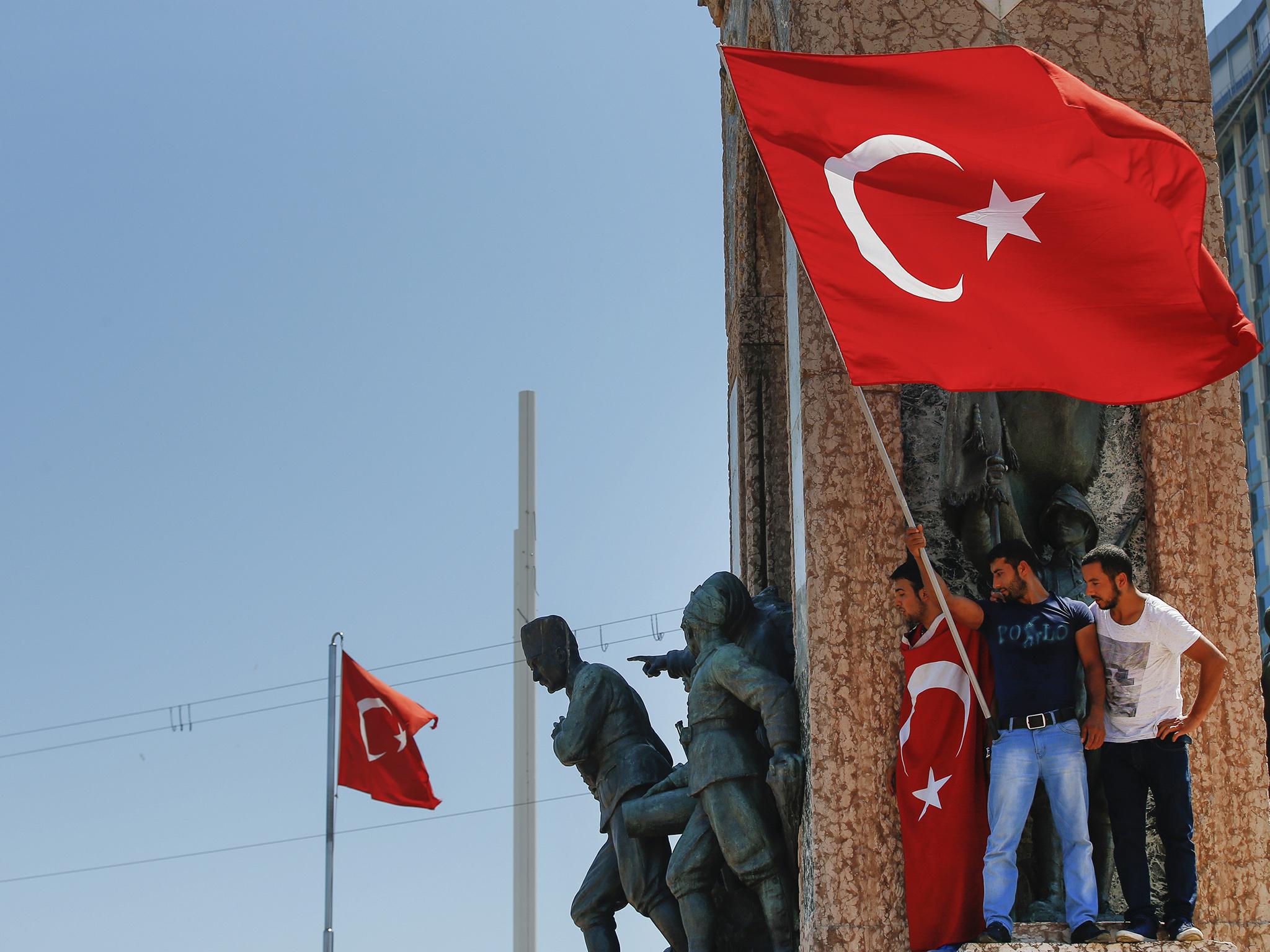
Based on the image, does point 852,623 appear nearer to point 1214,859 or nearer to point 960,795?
point 960,795

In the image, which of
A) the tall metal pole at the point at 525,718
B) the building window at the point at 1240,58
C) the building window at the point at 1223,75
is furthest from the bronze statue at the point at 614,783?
the building window at the point at 1223,75

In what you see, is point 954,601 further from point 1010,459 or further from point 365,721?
point 365,721

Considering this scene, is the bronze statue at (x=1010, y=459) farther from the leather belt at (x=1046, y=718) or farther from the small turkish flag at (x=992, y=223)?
the leather belt at (x=1046, y=718)

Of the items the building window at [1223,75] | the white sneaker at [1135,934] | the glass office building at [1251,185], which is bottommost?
the white sneaker at [1135,934]

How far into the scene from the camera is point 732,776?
923 cm

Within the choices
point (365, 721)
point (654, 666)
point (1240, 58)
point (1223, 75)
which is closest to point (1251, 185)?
point (1223, 75)

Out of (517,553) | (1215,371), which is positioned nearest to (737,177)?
(1215,371)

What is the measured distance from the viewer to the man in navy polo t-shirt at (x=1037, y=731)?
7648mm

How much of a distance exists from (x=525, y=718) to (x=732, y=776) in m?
10.2

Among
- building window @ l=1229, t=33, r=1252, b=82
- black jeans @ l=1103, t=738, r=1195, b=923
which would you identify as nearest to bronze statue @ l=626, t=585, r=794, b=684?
black jeans @ l=1103, t=738, r=1195, b=923

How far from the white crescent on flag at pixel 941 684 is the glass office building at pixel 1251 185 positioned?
5653 cm

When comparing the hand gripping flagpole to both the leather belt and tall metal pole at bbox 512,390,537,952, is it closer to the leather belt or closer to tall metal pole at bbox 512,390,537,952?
the leather belt

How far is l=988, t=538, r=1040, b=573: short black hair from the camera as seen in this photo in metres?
8.07

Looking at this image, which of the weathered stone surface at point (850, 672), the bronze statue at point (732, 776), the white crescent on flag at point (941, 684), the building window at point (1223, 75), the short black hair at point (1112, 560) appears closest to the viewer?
the short black hair at point (1112, 560)
